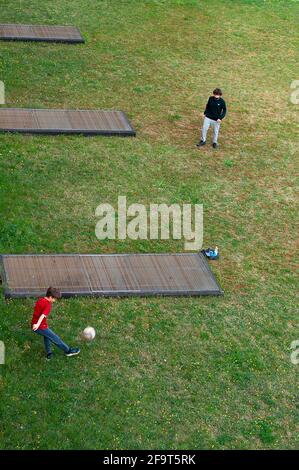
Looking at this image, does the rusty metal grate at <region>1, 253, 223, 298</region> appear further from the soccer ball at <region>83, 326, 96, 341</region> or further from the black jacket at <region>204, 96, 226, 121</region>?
the black jacket at <region>204, 96, 226, 121</region>

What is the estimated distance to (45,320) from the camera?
11922 mm

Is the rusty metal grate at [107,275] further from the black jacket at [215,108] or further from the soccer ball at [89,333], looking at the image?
the black jacket at [215,108]

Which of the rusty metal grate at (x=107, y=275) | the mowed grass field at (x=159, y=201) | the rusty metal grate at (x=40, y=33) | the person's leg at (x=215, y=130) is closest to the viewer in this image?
the mowed grass field at (x=159, y=201)

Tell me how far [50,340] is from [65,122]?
Answer: 29.8 ft

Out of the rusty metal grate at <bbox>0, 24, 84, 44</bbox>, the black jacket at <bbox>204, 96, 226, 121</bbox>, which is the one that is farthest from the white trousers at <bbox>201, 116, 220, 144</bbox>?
the rusty metal grate at <bbox>0, 24, 84, 44</bbox>

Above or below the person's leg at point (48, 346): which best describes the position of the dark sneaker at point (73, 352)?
below

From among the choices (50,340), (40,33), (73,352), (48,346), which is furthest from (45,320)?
(40,33)

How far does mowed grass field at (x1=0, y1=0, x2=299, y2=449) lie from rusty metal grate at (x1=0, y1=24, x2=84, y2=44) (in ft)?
1.54

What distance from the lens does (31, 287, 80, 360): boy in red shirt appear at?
38.8 ft

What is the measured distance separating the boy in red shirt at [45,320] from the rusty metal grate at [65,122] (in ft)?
27.2

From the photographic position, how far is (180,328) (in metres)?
13.6

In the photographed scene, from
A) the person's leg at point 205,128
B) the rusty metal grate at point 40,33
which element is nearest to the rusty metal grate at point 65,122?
the person's leg at point 205,128

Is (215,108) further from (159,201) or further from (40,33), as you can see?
(40,33)

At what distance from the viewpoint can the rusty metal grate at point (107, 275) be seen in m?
13.9
